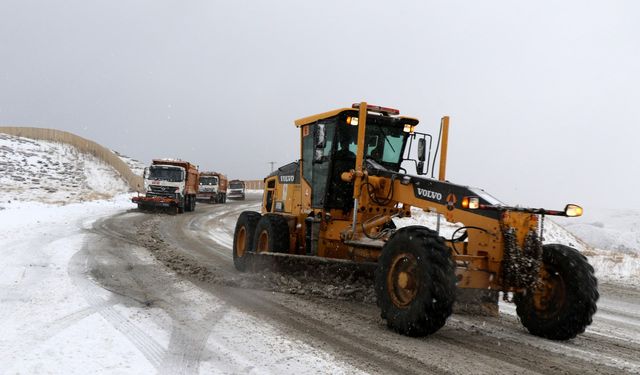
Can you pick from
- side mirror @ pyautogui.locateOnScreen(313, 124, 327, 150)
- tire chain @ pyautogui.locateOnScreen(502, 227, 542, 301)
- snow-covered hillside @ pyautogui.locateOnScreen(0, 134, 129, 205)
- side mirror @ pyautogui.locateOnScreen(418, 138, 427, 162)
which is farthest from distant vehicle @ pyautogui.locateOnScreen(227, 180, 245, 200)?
tire chain @ pyautogui.locateOnScreen(502, 227, 542, 301)

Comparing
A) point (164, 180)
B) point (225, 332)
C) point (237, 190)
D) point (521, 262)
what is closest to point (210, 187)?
point (237, 190)

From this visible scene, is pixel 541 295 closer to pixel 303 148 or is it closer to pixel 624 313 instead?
pixel 624 313

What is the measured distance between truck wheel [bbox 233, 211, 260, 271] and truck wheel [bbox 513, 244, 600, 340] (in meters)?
5.07

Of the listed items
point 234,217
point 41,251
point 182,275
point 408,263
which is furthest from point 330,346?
point 234,217

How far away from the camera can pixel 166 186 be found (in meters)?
24.8

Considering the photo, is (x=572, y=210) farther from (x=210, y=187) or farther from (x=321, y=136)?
(x=210, y=187)

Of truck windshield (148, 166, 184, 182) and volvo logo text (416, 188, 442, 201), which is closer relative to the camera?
volvo logo text (416, 188, 442, 201)

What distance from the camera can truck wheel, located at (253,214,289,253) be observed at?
8406 mm

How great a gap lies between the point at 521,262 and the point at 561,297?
2.44 feet

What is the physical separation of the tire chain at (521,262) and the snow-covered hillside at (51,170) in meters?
31.1

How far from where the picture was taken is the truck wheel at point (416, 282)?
4.73m

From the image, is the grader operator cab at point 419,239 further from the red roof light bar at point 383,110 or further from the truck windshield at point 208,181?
the truck windshield at point 208,181

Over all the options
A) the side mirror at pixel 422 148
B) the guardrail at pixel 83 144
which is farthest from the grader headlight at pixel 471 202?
the guardrail at pixel 83 144

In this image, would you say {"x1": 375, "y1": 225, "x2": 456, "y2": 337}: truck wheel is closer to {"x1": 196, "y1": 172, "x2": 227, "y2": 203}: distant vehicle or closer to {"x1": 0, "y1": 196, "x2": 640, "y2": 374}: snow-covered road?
{"x1": 0, "y1": 196, "x2": 640, "y2": 374}: snow-covered road
